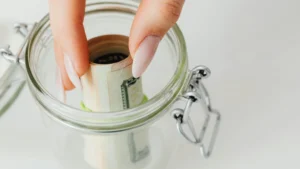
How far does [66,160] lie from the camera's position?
0.44m

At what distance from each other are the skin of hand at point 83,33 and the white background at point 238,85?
0.11 meters

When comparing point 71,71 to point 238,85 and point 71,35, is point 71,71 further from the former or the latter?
point 238,85

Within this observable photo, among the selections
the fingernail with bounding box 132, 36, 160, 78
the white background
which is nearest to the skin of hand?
the fingernail with bounding box 132, 36, 160, 78

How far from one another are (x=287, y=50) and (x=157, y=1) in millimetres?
230

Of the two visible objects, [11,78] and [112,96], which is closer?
[112,96]

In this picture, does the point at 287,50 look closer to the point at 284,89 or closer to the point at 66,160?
the point at 284,89

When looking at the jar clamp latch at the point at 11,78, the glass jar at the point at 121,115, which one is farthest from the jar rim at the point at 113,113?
the jar clamp latch at the point at 11,78

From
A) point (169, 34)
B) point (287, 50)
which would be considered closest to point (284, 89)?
point (287, 50)

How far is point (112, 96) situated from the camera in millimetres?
370

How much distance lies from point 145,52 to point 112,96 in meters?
0.05

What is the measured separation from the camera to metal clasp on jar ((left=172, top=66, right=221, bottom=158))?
0.41 metres

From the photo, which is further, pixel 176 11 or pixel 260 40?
pixel 260 40

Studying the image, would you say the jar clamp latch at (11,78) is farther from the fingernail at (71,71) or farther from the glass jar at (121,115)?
the fingernail at (71,71)

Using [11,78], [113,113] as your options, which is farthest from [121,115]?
[11,78]
